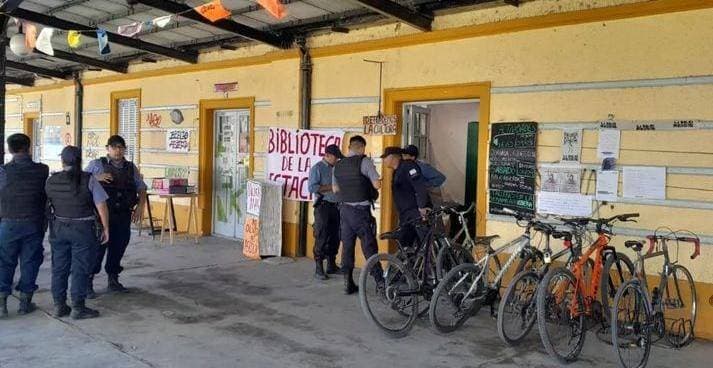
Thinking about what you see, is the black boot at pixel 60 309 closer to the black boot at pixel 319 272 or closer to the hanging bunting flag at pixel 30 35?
the black boot at pixel 319 272

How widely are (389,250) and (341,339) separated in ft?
9.10

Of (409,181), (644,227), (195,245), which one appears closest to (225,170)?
(195,245)

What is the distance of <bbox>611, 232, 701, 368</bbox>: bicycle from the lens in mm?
4703

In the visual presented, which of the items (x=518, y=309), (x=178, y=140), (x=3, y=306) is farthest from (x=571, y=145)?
(x=178, y=140)

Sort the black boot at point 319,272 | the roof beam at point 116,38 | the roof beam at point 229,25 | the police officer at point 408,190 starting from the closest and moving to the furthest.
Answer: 1. the police officer at point 408,190
2. the black boot at point 319,272
3. the roof beam at point 229,25
4. the roof beam at point 116,38

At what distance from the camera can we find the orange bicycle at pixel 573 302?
482 cm

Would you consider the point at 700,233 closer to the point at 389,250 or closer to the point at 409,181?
the point at 409,181

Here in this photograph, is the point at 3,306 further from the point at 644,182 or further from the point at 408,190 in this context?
the point at 644,182

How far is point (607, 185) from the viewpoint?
20.0 ft

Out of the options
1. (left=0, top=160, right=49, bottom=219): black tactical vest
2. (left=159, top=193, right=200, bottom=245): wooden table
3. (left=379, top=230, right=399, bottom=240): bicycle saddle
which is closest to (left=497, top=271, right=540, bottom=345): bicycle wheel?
(left=379, top=230, right=399, bottom=240): bicycle saddle

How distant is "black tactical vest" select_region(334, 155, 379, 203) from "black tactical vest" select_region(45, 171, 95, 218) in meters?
2.34

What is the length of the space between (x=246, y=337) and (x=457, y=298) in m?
1.76

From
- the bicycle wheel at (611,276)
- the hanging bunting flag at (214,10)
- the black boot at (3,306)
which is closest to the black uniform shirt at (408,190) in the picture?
the bicycle wheel at (611,276)

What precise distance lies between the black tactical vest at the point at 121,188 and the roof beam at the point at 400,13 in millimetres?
2969
